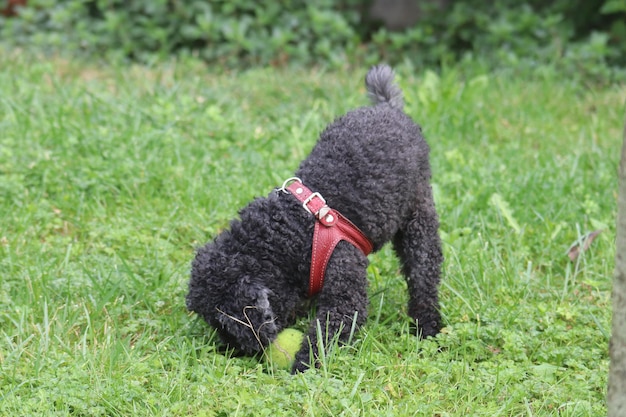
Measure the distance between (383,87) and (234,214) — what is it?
1.26 m

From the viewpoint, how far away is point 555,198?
492 cm

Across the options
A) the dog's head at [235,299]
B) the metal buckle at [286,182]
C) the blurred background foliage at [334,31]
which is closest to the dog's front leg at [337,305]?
the dog's head at [235,299]

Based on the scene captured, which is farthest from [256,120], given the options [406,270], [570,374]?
[570,374]

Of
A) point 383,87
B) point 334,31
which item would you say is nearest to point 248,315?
point 383,87

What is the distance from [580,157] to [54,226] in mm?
3567

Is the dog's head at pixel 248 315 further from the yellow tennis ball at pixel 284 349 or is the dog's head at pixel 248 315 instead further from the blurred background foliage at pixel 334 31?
the blurred background foliage at pixel 334 31

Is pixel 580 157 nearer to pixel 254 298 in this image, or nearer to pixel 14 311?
pixel 254 298

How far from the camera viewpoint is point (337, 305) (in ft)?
11.3

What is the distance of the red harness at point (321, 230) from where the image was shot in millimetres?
3404

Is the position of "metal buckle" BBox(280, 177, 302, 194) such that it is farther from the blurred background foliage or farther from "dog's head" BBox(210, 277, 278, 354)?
the blurred background foliage

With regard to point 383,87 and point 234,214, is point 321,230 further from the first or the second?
point 234,214

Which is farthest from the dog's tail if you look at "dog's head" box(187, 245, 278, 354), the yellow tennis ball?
the yellow tennis ball

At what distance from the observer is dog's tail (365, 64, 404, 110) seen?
4035 mm

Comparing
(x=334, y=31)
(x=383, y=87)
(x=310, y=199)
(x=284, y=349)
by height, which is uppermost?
(x=334, y=31)
